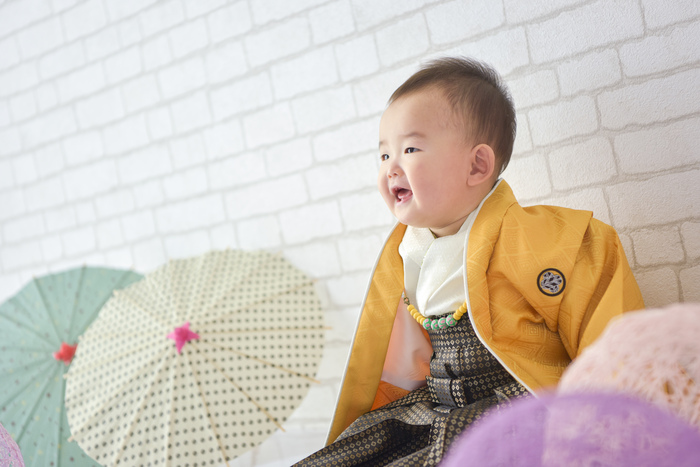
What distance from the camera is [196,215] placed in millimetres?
2133

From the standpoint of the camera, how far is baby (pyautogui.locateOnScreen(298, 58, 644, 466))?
1123 millimetres

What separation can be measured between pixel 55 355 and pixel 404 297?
42.8 inches

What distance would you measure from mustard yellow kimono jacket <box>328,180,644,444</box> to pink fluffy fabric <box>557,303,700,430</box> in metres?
0.46

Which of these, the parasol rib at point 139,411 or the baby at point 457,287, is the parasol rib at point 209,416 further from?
the baby at point 457,287

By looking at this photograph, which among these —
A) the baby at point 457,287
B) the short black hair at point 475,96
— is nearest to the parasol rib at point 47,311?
the baby at point 457,287

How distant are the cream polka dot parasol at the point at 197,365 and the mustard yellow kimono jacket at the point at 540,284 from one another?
584 mm

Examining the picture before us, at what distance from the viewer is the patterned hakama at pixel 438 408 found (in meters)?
1.12

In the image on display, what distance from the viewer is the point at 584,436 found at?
539 mm

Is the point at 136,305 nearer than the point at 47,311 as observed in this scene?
Yes

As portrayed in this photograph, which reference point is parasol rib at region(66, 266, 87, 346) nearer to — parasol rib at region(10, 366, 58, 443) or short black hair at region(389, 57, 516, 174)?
parasol rib at region(10, 366, 58, 443)

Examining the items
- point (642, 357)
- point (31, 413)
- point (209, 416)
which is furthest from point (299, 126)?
point (642, 357)

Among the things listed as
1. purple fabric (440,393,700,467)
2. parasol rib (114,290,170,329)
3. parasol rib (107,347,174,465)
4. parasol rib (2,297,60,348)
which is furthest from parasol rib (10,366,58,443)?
purple fabric (440,393,700,467)

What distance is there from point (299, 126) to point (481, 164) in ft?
2.61

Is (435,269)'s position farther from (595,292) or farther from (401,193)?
(595,292)
